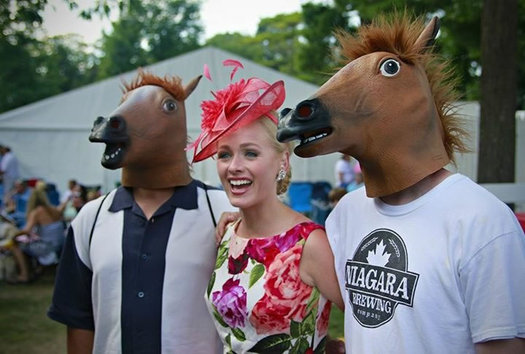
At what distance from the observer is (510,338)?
4.62 ft

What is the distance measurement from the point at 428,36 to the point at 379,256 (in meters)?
0.67

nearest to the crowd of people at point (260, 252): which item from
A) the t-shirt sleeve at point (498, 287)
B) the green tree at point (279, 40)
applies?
the t-shirt sleeve at point (498, 287)

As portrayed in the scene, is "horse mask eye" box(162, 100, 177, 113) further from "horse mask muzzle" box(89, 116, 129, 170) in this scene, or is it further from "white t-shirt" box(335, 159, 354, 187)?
"white t-shirt" box(335, 159, 354, 187)

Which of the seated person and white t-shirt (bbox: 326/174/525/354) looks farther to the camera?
the seated person

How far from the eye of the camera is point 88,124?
11.8 m

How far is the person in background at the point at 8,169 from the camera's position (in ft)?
36.3

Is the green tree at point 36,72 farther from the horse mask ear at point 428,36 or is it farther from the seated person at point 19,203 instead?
the horse mask ear at point 428,36

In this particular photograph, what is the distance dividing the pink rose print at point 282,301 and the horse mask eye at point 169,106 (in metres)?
0.92

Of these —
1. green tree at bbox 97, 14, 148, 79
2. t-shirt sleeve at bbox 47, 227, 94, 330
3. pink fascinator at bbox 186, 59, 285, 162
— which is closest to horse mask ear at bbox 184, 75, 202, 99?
pink fascinator at bbox 186, 59, 285, 162

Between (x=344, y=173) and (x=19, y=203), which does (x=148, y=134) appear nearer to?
(x=344, y=173)

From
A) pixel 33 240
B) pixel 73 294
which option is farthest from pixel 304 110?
pixel 33 240

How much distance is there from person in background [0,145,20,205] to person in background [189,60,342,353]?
9.99m

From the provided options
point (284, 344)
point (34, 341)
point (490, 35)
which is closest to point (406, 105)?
point (284, 344)

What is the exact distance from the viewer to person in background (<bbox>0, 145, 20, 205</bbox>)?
11.1m
